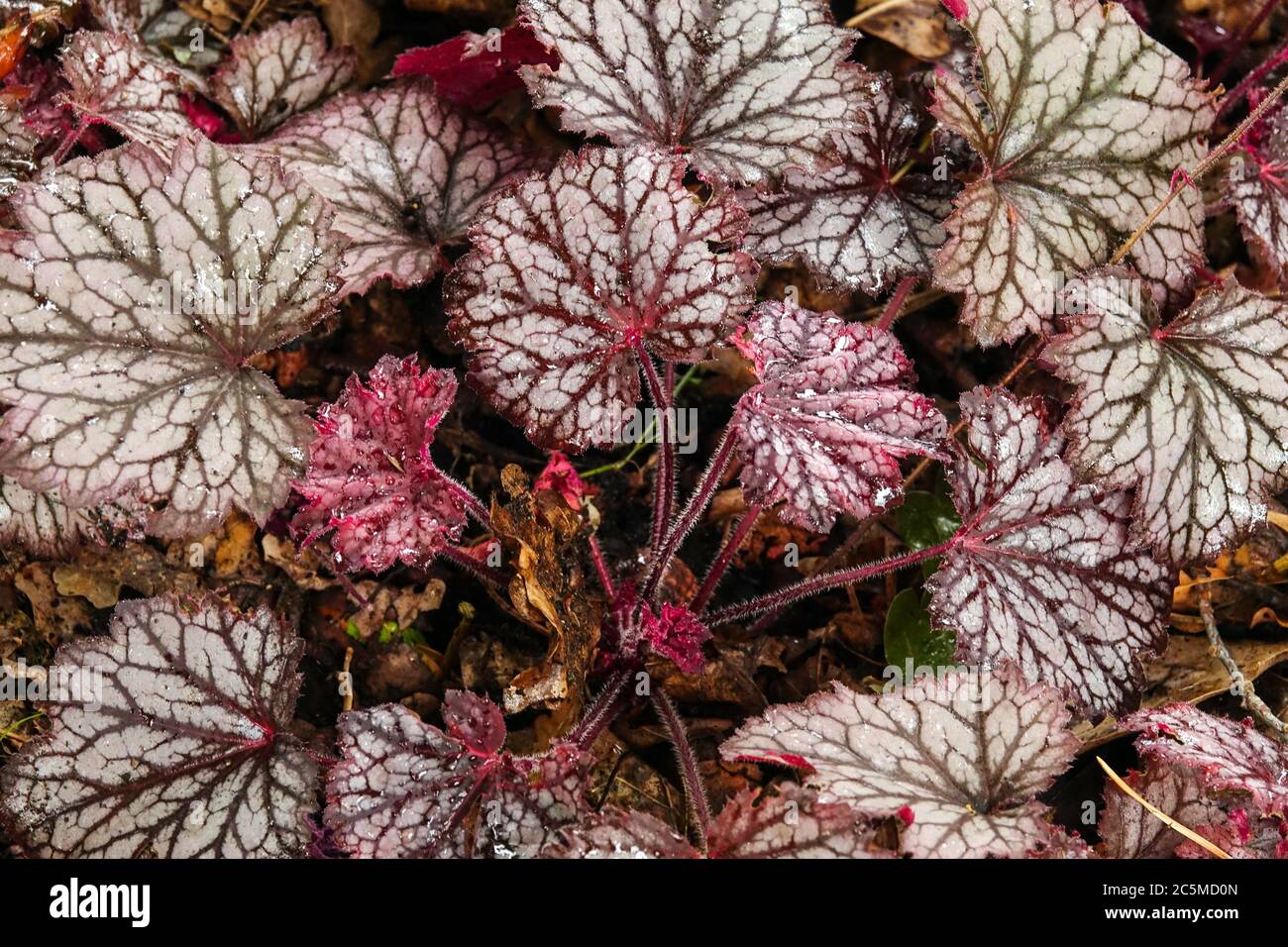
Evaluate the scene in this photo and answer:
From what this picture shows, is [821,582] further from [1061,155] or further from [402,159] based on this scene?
[402,159]

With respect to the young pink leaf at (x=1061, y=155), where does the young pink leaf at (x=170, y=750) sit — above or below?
below

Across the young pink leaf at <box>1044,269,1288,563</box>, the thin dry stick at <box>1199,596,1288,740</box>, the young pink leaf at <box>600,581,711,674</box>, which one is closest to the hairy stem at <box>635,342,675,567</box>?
the young pink leaf at <box>600,581,711,674</box>

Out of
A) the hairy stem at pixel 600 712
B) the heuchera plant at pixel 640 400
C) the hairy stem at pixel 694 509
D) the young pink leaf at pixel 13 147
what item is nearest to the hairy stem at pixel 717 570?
the heuchera plant at pixel 640 400

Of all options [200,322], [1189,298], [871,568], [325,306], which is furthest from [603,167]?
[1189,298]

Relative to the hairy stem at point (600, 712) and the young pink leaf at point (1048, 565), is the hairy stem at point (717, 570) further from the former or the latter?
the young pink leaf at point (1048, 565)

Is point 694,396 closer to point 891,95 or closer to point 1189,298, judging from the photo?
point 891,95
